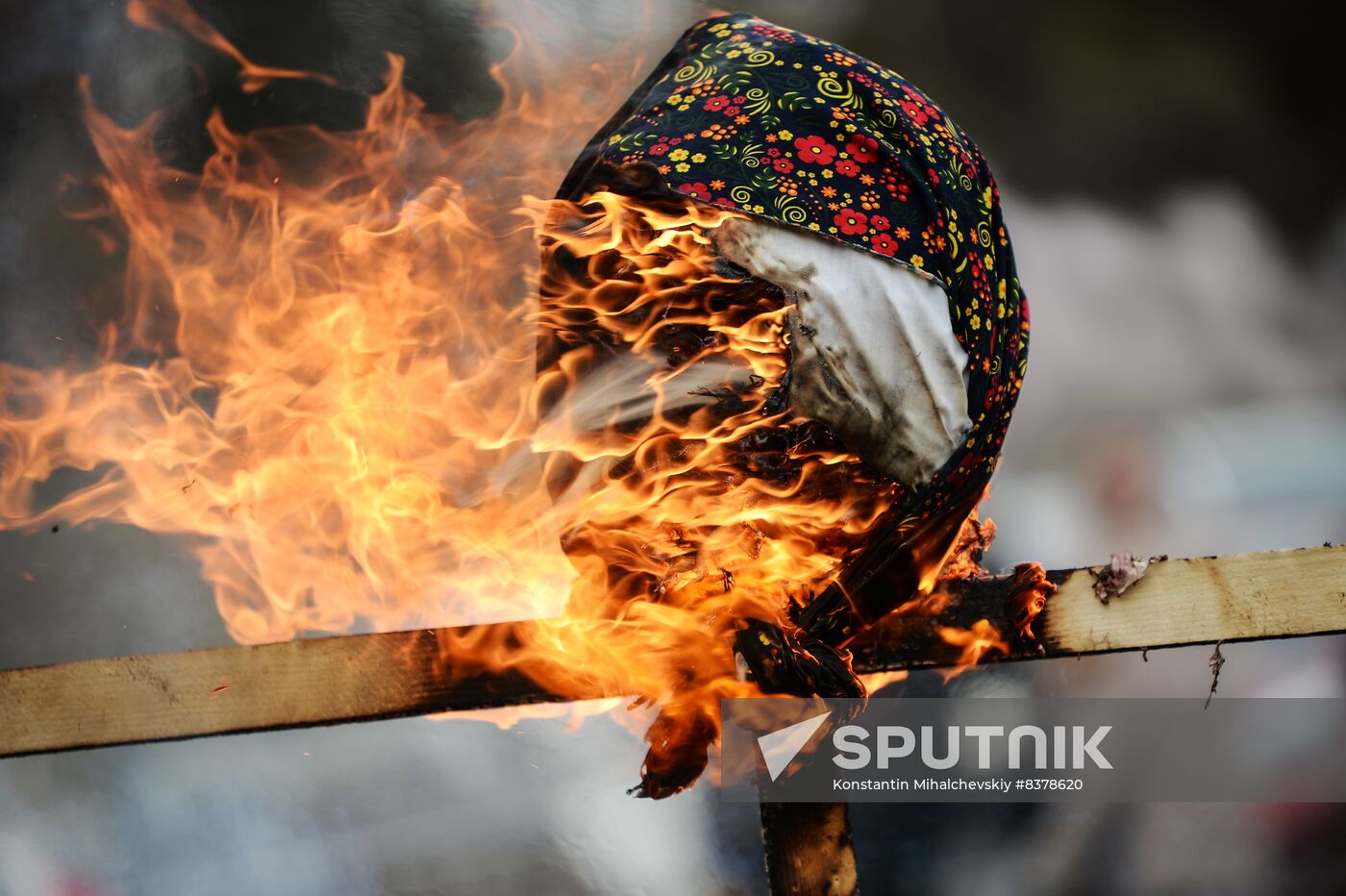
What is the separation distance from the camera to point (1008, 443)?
3.67m

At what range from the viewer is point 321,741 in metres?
3.32

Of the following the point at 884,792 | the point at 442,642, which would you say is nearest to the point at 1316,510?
the point at 884,792

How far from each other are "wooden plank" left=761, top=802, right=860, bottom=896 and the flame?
239 millimetres

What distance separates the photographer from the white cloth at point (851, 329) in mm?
1632

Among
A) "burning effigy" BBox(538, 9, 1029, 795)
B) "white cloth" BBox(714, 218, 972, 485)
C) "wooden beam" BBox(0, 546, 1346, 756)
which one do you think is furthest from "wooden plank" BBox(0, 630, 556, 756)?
"white cloth" BBox(714, 218, 972, 485)

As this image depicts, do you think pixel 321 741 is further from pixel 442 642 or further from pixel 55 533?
pixel 442 642

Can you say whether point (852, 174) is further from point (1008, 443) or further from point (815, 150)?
point (1008, 443)

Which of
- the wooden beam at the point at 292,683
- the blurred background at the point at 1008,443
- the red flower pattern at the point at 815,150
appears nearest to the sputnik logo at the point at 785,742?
the wooden beam at the point at 292,683

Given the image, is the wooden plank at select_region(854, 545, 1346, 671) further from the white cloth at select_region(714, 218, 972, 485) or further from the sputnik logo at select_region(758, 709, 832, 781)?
the white cloth at select_region(714, 218, 972, 485)

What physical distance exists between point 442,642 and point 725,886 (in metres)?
1.71

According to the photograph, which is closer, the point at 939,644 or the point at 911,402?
the point at 911,402

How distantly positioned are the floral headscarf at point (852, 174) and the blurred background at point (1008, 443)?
980 mm

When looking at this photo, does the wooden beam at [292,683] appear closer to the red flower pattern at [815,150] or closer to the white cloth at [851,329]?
the white cloth at [851,329]

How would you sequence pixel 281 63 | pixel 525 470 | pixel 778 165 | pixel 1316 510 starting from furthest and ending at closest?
pixel 1316 510 < pixel 281 63 < pixel 525 470 < pixel 778 165
